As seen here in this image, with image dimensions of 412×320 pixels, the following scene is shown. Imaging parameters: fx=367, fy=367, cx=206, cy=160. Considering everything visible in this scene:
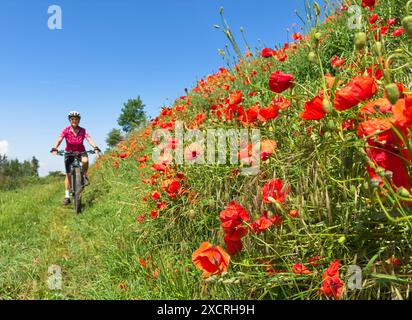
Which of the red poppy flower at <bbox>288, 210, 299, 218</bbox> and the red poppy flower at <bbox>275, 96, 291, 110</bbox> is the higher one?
the red poppy flower at <bbox>275, 96, 291, 110</bbox>

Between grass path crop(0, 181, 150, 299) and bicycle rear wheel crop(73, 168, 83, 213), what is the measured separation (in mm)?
685

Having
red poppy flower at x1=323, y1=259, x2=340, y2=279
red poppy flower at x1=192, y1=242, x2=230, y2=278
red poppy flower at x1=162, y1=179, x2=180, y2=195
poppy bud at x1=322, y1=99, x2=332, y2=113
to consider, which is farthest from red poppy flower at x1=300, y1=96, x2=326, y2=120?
red poppy flower at x1=162, y1=179, x2=180, y2=195

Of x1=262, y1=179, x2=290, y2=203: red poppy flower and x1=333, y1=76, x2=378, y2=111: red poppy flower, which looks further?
x1=262, y1=179, x2=290, y2=203: red poppy flower

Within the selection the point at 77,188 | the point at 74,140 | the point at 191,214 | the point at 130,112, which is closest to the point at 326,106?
the point at 191,214

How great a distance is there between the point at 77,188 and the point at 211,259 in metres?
4.87

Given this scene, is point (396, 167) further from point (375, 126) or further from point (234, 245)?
point (234, 245)

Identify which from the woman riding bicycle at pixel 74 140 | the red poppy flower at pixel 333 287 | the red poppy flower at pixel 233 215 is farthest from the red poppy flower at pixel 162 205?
the woman riding bicycle at pixel 74 140

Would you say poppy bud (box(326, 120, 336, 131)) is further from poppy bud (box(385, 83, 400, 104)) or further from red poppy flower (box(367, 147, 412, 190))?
poppy bud (box(385, 83, 400, 104))

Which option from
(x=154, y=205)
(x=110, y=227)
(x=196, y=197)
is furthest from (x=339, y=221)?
(x=110, y=227)

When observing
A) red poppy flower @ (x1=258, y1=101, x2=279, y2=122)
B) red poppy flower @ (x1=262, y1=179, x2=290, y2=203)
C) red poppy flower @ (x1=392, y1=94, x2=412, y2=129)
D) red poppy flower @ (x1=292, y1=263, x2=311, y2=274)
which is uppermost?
red poppy flower @ (x1=258, y1=101, x2=279, y2=122)

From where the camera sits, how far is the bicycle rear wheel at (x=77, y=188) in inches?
226

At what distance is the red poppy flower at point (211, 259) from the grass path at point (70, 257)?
74cm

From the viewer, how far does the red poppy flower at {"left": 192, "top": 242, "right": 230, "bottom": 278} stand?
1.40 metres

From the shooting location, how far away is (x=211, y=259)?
1.41 meters
